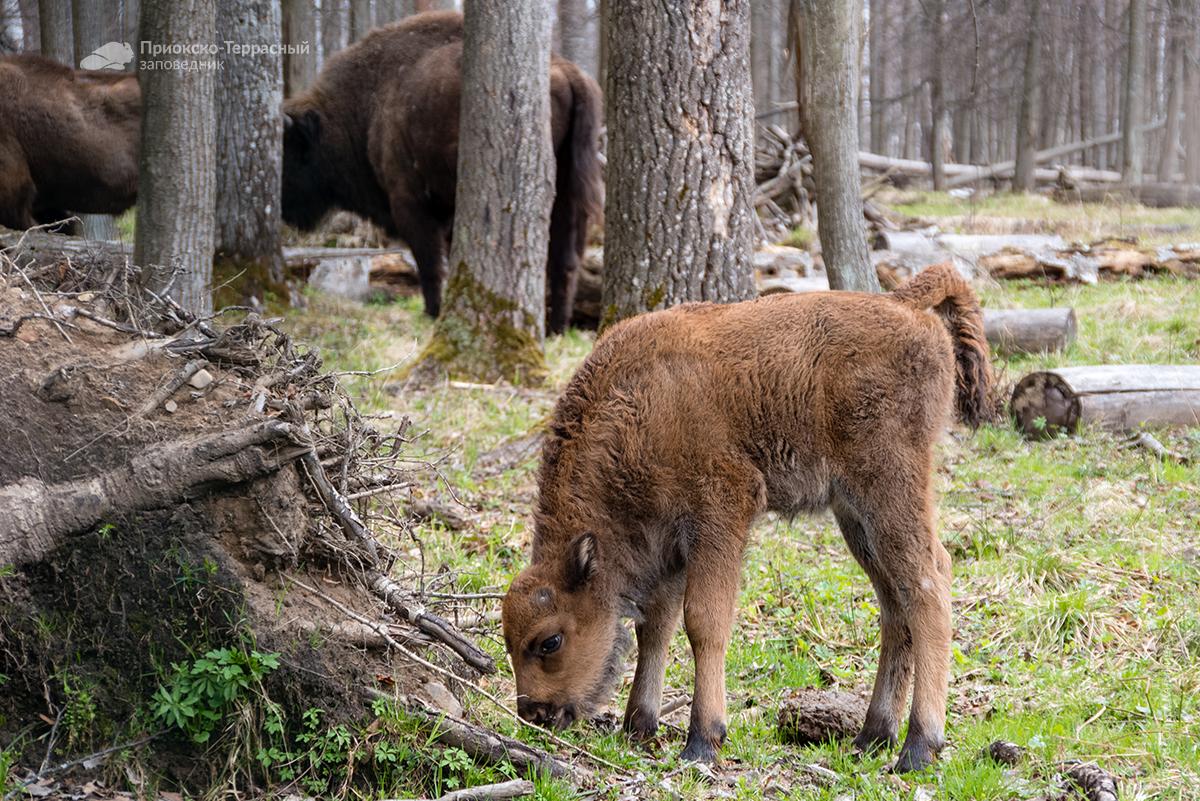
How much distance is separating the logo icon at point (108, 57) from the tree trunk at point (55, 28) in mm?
381

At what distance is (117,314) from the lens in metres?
4.81

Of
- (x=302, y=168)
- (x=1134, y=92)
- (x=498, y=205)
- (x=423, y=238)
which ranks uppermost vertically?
(x=1134, y=92)

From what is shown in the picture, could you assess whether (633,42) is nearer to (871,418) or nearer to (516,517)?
(516,517)

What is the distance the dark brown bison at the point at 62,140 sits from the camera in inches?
489

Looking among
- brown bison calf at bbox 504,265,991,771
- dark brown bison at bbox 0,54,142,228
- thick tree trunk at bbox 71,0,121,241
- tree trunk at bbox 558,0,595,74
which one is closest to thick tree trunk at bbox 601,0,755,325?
brown bison calf at bbox 504,265,991,771

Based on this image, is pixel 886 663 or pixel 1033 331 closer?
pixel 886 663

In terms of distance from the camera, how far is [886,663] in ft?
15.9

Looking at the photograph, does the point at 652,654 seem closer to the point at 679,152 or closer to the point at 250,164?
the point at 679,152

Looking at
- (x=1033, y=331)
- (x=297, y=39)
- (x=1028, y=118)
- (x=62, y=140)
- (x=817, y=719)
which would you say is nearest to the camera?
(x=817, y=719)

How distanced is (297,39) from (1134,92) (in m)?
20.0

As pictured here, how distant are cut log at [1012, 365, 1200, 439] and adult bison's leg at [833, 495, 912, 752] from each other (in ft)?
13.7

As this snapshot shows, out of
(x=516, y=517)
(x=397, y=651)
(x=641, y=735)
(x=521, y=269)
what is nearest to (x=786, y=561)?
(x=516, y=517)

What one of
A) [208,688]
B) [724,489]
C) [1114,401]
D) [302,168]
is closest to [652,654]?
[724,489]

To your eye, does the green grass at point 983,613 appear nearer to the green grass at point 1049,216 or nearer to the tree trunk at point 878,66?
the green grass at point 1049,216
